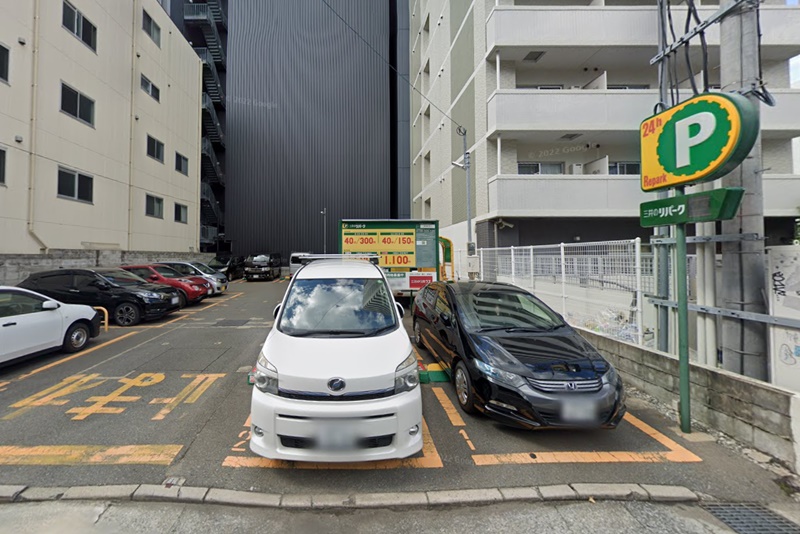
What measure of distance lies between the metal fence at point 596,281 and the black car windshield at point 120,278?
11243 mm

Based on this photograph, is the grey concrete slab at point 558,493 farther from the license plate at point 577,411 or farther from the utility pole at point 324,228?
the utility pole at point 324,228

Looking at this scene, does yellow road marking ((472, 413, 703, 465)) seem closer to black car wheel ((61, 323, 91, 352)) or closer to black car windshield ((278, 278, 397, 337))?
black car windshield ((278, 278, 397, 337))

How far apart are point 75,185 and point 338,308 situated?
15.8 meters

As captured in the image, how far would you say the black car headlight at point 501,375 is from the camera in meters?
3.69

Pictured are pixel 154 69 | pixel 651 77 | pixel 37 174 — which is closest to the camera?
pixel 37 174

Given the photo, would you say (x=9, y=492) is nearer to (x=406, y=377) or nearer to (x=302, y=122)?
(x=406, y=377)

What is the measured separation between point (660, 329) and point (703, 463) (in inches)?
86.9

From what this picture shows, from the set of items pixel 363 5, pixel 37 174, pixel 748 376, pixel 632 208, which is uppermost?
pixel 363 5

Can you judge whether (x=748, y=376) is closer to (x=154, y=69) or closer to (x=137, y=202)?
(x=137, y=202)

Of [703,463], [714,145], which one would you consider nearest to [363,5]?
[714,145]

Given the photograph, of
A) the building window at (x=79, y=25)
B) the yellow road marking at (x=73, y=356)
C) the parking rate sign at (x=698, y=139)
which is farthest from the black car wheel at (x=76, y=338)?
the building window at (x=79, y=25)

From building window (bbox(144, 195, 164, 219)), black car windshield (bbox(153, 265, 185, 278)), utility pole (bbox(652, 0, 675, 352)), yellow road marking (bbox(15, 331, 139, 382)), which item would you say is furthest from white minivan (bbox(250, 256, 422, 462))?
building window (bbox(144, 195, 164, 219))

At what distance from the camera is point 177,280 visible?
43.0 feet

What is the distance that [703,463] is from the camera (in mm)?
3445
